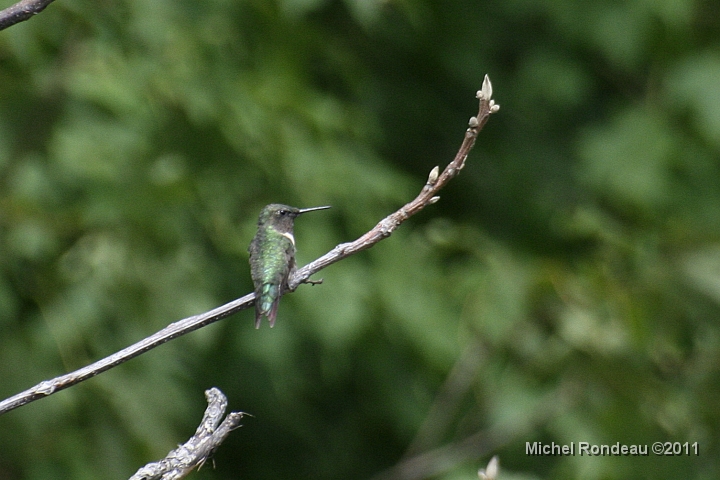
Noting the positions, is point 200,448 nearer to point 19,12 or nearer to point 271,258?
point 19,12

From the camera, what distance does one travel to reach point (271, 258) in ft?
7.14

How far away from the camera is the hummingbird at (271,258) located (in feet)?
6.27

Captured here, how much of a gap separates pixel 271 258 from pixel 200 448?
36.0 inches

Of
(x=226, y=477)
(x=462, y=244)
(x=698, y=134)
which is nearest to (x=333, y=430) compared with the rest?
(x=226, y=477)

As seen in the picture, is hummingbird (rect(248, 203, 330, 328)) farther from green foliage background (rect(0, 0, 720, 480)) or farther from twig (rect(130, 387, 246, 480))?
green foliage background (rect(0, 0, 720, 480))

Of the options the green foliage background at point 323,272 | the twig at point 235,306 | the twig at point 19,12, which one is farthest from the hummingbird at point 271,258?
the green foliage background at point 323,272

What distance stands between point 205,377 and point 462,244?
149cm

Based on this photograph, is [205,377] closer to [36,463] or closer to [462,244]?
[36,463]

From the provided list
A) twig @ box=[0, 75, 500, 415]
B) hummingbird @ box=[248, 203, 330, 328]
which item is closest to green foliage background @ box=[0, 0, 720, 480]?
hummingbird @ box=[248, 203, 330, 328]

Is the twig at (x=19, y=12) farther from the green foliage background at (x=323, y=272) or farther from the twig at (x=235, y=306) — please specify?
the green foliage background at (x=323, y=272)

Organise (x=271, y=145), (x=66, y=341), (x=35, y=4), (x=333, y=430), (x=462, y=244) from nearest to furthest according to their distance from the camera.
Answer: (x=35, y=4), (x=66, y=341), (x=271, y=145), (x=462, y=244), (x=333, y=430)

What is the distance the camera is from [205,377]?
4238mm

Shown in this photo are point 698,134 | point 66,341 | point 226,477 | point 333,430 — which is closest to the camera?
point 66,341

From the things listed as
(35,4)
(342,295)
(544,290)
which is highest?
(544,290)
